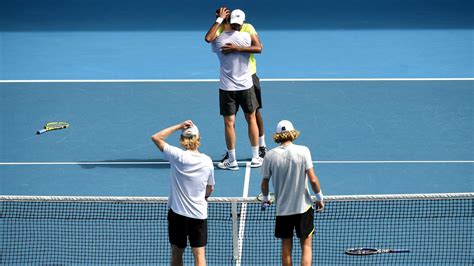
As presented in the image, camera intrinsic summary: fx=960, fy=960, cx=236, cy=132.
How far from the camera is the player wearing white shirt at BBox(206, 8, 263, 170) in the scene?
13.0m

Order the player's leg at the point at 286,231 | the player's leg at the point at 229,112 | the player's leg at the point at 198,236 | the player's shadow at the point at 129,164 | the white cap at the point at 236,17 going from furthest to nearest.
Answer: the player's shadow at the point at 129,164, the player's leg at the point at 229,112, the white cap at the point at 236,17, the player's leg at the point at 286,231, the player's leg at the point at 198,236

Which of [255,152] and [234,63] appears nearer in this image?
[234,63]

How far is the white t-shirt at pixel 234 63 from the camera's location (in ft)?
42.6

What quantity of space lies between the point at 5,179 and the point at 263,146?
3682mm

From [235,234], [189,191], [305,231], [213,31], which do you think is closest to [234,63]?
[213,31]

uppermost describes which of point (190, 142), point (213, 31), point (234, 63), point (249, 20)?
point (249, 20)

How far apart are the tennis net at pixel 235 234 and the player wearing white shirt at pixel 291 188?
0.67 m

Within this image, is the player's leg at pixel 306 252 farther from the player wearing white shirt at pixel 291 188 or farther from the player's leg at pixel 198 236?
the player's leg at pixel 198 236

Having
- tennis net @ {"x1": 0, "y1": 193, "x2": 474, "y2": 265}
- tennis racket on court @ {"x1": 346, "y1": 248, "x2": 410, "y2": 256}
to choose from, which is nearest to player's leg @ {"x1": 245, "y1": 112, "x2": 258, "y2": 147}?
tennis net @ {"x1": 0, "y1": 193, "x2": 474, "y2": 265}

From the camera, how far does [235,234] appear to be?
991cm

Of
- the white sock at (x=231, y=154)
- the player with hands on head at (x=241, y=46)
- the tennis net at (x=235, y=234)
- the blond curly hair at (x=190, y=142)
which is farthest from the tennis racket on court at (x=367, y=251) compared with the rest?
the player with hands on head at (x=241, y=46)

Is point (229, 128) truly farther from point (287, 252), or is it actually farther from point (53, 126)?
point (287, 252)

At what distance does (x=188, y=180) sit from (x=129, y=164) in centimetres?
543

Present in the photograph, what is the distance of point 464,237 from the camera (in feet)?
34.6
